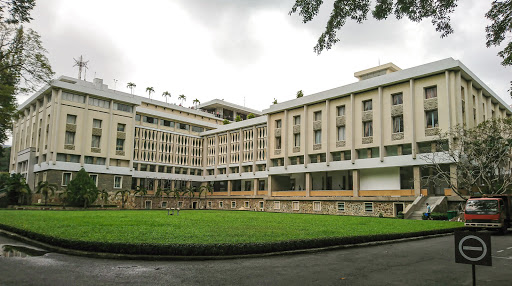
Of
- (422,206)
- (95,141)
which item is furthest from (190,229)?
(95,141)

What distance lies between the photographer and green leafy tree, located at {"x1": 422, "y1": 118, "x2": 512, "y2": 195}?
29288 mm

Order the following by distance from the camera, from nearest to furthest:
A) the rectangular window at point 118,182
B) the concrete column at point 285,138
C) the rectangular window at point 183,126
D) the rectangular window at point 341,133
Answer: the rectangular window at point 341,133 < the concrete column at point 285,138 < the rectangular window at point 118,182 < the rectangular window at point 183,126

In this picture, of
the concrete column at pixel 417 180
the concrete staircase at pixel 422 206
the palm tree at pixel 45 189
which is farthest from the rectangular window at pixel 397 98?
the palm tree at pixel 45 189

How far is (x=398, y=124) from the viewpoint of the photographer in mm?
39719

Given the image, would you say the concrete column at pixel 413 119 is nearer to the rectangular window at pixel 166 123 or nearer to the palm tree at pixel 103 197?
the palm tree at pixel 103 197

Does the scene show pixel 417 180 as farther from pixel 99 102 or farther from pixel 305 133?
pixel 99 102

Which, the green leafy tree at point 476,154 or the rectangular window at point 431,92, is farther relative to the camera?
the rectangular window at point 431,92

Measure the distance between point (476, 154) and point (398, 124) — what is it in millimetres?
10697

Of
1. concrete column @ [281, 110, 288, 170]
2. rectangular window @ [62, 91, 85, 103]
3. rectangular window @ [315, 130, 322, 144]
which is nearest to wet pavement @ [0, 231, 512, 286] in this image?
rectangular window @ [315, 130, 322, 144]

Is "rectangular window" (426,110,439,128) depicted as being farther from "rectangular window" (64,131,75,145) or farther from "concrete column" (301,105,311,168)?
"rectangular window" (64,131,75,145)

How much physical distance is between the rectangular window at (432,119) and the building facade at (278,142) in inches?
5.2

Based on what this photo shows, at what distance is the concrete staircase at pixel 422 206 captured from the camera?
3244 cm

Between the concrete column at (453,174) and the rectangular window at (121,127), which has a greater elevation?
the rectangular window at (121,127)

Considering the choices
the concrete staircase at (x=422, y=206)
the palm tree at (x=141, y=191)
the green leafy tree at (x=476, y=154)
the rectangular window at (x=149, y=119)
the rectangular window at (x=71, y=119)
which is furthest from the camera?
the rectangular window at (x=149, y=119)
